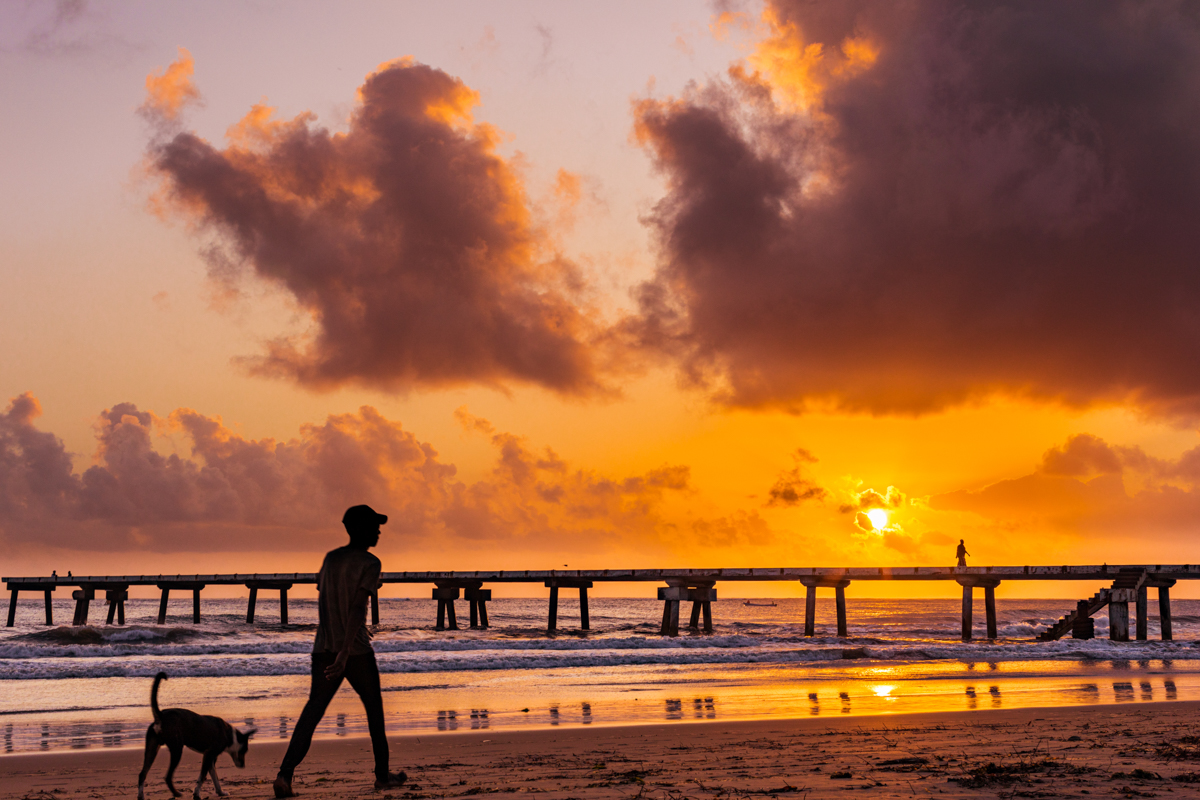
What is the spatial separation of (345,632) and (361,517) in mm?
800

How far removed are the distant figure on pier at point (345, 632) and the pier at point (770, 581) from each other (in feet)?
81.0

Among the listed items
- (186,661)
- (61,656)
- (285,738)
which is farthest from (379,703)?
(61,656)

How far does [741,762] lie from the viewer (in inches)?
359

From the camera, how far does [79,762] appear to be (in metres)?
10.3

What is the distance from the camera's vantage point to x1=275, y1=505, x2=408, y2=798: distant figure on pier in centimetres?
707

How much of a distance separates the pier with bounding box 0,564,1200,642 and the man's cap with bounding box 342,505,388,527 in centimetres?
2499

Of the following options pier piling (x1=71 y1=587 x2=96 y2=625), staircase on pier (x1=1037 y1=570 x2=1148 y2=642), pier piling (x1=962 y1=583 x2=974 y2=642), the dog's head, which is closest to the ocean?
staircase on pier (x1=1037 y1=570 x2=1148 y2=642)

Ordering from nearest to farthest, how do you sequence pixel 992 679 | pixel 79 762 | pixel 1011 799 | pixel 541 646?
pixel 1011 799 < pixel 79 762 < pixel 992 679 < pixel 541 646

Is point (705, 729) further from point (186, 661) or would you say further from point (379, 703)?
point (186, 661)

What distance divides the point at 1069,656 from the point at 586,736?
22506mm

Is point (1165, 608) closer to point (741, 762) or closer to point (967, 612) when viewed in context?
point (967, 612)

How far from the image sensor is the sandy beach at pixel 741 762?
24.6 ft

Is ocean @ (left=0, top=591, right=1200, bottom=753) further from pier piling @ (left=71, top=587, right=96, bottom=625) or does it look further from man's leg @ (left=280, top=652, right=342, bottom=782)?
pier piling @ (left=71, top=587, right=96, bottom=625)

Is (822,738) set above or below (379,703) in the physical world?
below
